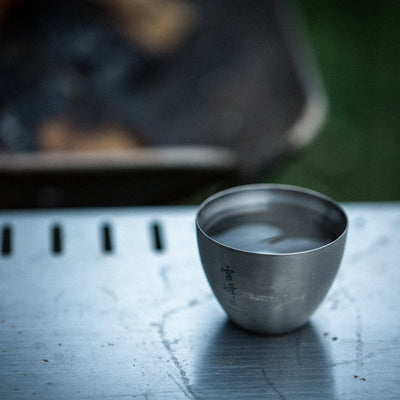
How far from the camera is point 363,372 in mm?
487

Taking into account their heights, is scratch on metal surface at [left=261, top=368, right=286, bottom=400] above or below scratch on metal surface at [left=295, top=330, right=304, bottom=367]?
below

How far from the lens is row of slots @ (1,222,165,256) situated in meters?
0.68

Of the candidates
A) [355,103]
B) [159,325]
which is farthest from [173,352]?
[355,103]

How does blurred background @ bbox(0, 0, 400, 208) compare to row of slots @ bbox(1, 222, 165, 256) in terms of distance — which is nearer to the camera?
row of slots @ bbox(1, 222, 165, 256)

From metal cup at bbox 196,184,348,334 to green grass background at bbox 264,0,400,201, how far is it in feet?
3.43

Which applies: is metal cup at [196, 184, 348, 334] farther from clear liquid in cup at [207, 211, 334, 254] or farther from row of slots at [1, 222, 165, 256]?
row of slots at [1, 222, 165, 256]

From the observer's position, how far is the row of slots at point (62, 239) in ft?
2.22

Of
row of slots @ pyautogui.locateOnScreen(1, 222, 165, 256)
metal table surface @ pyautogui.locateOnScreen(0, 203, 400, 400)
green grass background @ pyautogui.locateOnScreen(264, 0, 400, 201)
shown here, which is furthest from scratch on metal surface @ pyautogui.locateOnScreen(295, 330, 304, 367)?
green grass background @ pyautogui.locateOnScreen(264, 0, 400, 201)

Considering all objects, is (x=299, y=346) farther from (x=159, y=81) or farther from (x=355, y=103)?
(x=355, y=103)

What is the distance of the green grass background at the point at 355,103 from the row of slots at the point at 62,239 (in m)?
0.93

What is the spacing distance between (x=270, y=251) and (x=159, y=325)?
122mm

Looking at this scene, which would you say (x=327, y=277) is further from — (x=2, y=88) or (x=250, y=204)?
(x=2, y=88)

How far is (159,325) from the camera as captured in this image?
1.79ft

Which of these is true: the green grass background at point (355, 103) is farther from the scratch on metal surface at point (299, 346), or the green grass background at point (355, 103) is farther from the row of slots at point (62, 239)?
the scratch on metal surface at point (299, 346)
